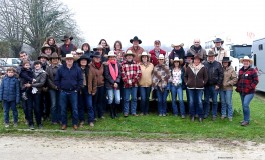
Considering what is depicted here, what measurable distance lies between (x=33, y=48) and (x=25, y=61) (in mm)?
35515

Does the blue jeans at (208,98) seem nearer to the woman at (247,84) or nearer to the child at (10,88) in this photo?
the woman at (247,84)

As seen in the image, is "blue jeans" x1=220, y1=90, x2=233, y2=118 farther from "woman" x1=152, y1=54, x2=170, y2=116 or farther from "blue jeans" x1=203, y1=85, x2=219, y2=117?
"woman" x1=152, y1=54, x2=170, y2=116

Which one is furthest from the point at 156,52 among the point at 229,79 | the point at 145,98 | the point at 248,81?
the point at 248,81

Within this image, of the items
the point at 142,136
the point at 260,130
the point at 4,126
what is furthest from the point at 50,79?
the point at 260,130

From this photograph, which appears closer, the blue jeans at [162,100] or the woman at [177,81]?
the woman at [177,81]

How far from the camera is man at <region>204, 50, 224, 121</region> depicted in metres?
9.80

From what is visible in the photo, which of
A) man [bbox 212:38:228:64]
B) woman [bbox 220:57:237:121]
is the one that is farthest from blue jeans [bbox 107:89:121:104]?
man [bbox 212:38:228:64]

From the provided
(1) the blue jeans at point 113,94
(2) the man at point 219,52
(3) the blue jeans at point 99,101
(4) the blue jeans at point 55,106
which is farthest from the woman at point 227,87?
(4) the blue jeans at point 55,106

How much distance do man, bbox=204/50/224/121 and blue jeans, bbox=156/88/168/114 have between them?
1230mm

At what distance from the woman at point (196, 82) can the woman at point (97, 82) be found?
101 inches

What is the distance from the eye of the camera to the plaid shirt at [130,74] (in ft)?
33.3

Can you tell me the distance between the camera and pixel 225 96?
10023 mm

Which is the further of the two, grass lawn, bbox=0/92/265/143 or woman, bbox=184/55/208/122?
woman, bbox=184/55/208/122

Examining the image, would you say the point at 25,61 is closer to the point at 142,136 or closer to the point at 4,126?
the point at 4,126
